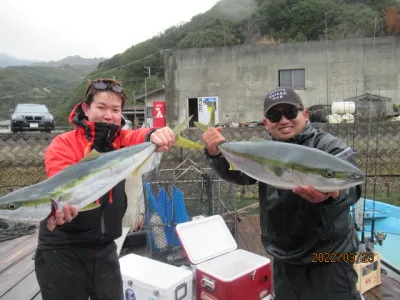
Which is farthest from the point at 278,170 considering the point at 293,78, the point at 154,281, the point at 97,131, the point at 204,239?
the point at 293,78

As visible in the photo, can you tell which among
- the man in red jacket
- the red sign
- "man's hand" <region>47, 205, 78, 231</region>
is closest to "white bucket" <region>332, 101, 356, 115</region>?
the man in red jacket

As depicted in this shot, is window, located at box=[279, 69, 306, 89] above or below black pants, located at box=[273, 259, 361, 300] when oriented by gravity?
above

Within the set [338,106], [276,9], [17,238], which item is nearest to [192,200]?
[17,238]

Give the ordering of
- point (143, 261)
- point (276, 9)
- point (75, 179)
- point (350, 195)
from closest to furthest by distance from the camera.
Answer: point (75, 179) < point (350, 195) < point (143, 261) < point (276, 9)

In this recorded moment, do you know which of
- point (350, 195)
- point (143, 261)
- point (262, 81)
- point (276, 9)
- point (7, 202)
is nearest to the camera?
point (7, 202)

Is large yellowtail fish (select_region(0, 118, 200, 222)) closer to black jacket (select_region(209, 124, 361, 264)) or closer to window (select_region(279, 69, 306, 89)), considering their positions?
black jacket (select_region(209, 124, 361, 264))

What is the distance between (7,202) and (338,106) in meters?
14.6

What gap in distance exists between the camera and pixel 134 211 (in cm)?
654

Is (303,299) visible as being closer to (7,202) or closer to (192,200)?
(7,202)

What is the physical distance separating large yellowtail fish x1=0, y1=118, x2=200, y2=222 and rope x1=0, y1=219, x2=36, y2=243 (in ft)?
16.7

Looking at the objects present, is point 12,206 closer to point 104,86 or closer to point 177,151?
point 104,86

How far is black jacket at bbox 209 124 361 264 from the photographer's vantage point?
276 cm

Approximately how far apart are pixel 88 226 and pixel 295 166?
1.61 m

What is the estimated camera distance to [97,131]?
270 centimetres
